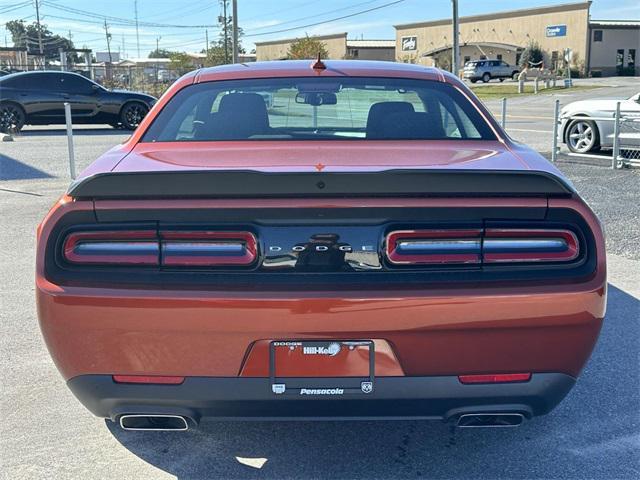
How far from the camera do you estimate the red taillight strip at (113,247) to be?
2463 millimetres

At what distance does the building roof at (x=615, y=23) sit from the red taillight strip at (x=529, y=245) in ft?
227

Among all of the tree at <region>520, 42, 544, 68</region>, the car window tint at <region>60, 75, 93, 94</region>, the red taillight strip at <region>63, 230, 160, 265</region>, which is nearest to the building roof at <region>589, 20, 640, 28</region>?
the tree at <region>520, 42, 544, 68</region>

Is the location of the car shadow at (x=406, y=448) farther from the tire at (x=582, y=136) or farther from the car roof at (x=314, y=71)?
the tire at (x=582, y=136)

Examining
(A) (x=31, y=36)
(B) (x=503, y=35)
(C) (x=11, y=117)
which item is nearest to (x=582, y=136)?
(C) (x=11, y=117)

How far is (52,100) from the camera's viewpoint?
18062 millimetres

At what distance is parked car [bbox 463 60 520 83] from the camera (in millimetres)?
60750

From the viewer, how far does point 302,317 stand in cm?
237

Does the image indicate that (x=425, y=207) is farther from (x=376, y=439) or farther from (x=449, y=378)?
(x=376, y=439)

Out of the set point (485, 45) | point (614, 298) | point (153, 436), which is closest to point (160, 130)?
point (153, 436)

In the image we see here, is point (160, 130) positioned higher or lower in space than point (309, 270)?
higher

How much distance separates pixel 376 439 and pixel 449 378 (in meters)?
0.85

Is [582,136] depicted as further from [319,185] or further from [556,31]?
[556,31]

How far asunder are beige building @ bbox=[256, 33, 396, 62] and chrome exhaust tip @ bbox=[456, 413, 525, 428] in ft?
250

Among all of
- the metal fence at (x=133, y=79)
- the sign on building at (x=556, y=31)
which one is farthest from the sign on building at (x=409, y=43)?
the metal fence at (x=133, y=79)
